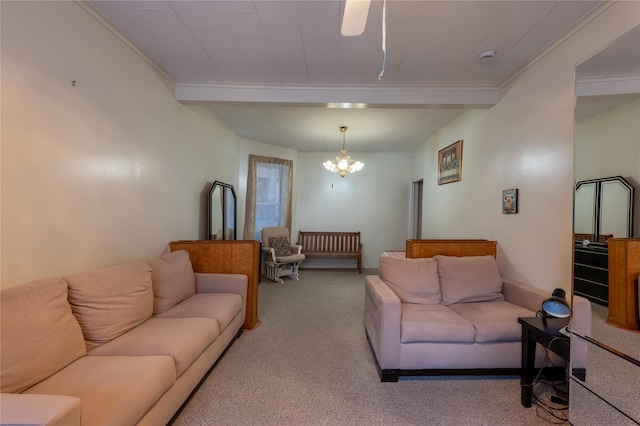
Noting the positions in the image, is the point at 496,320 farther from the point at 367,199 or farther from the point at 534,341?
the point at 367,199

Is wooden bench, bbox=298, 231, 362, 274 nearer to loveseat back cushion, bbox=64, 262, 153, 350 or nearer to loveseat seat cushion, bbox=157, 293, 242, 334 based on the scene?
loveseat seat cushion, bbox=157, 293, 242, 334

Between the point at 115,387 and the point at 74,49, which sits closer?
the point at 115,387

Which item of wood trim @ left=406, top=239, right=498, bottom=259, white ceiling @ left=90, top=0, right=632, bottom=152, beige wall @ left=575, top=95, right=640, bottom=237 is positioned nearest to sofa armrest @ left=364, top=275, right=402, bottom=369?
wood trim @ left=406, top=239, right=498, bottom=259

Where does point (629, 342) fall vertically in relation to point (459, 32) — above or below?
below

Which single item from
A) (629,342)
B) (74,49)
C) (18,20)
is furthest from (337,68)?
(629,342)

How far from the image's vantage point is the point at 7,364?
3.65 ft

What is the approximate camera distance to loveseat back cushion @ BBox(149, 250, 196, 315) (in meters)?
2.15

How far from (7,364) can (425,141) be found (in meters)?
5.57

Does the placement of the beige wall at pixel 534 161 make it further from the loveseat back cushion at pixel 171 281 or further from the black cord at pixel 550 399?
the loveseat back cushion at pixel 171 281

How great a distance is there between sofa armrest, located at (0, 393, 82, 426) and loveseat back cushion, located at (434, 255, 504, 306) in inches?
98.4

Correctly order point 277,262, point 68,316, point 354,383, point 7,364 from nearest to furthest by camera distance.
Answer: point 7,364
point 68,316
point 354,383
point 277,262

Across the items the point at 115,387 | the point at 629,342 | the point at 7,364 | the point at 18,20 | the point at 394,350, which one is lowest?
the point at 394,350

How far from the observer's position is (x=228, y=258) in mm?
2875

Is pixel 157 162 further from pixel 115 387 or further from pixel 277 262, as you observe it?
pixel 277 262
